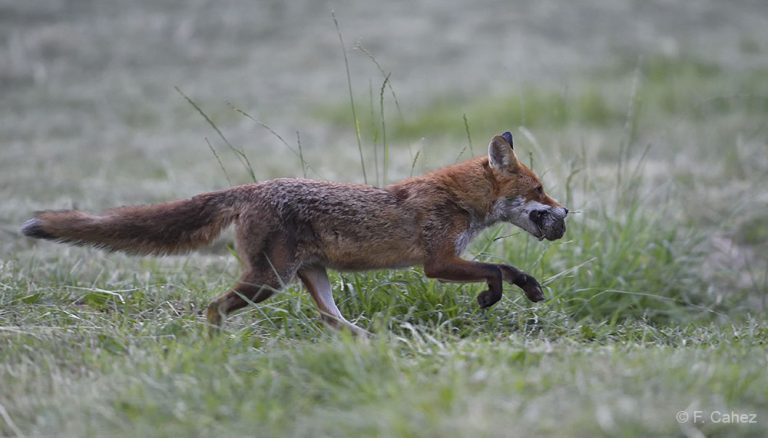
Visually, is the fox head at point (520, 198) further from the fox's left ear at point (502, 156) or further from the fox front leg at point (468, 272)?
the fox front leg at point (468, 272)

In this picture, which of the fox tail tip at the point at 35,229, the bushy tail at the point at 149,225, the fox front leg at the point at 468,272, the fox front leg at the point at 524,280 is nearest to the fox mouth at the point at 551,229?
the fox front leg at the point at 524,280

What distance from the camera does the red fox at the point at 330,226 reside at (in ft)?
16.9

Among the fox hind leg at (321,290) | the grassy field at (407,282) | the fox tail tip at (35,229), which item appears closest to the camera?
the grassy field at (407,282)

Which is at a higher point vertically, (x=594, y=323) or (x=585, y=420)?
(x=585, y=420)

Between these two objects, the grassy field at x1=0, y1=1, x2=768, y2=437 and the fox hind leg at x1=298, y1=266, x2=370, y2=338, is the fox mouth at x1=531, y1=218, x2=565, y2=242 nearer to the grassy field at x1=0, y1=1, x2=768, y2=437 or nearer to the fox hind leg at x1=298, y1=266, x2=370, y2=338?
the grassy field at x1=0, y1=1, x2=768, y2=437

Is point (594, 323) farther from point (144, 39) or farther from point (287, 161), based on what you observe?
point (144, 39)

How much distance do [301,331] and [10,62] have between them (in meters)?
13.4

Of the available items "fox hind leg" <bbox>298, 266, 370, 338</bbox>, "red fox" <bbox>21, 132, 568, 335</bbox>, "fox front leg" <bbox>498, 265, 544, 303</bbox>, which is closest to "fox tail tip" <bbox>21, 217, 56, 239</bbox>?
"red fox" <bbox>21, 132, 568, 335</bbox>

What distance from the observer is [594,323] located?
19.8 ft

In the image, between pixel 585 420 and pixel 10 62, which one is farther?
pixel 10 62

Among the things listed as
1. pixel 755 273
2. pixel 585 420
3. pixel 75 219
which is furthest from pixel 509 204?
pixel 755 273

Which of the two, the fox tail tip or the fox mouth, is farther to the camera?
the fox mouth

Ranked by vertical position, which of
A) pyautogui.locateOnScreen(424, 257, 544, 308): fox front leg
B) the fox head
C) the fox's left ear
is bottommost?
pyautogui.locateOnScreen(424, 257, 544, 308): fox front leg

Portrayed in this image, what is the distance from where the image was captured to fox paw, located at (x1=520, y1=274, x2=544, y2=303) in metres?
5.50
